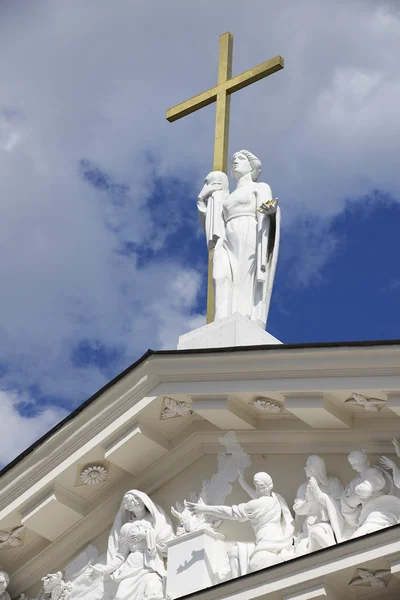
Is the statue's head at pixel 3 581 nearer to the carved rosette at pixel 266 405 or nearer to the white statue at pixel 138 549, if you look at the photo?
the white statue at pixel 138 549

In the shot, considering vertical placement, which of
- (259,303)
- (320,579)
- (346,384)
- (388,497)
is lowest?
(320,579)

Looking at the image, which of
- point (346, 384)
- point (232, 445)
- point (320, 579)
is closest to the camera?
point (320, 579)

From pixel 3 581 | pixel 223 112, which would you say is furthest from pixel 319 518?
pixel 223 112

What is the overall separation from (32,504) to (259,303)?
256cm

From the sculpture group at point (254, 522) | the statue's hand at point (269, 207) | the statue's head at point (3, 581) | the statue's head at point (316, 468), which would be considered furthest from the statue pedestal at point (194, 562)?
the statue's hand at point (269, 207)

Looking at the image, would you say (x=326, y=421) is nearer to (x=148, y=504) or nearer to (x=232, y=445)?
(x=232, y=445)

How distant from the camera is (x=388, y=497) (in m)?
11.8

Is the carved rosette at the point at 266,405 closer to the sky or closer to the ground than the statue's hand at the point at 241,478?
closer to the sky

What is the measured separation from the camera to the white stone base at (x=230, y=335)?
13.1 meters

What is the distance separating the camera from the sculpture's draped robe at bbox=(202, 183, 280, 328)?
44.4 ft

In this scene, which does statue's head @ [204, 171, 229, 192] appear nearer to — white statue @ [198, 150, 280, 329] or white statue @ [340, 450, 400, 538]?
white statue @ [198, 150, 280, 329]

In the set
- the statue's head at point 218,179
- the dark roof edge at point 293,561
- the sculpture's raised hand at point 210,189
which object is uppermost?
the statue's head at point 218,179

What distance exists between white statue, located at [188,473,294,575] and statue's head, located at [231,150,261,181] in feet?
9.91

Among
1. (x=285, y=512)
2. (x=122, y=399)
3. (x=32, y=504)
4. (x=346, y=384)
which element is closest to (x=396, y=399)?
(x=346, y=384)
